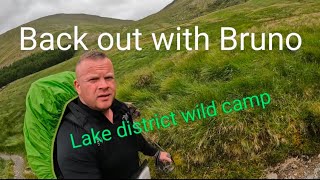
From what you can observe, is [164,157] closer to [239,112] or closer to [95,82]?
[95,82]

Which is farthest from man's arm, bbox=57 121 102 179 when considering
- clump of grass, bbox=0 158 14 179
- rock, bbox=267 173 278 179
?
clump of grass, bbox=0 158 14 179

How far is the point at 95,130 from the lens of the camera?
4773 millimetres

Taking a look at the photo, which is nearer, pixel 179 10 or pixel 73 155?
pixel 73 155

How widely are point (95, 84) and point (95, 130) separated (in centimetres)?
57

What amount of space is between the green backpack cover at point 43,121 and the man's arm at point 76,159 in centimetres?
28

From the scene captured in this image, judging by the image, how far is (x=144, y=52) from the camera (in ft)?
116

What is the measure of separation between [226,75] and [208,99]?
189 cm

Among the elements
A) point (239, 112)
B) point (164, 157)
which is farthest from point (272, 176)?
point (164, 157)

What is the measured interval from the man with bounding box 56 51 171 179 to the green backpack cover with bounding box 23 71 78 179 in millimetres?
295

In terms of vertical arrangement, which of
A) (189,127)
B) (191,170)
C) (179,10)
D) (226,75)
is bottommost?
(191,170)

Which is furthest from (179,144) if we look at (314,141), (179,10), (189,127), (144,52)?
(179,10)

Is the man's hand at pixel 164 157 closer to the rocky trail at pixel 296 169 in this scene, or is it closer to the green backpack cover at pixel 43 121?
the green backpack cover at pixel 43 121

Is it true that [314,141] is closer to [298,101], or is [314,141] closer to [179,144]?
[298,101]

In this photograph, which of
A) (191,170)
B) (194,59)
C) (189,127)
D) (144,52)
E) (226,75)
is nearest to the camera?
(191,170)
